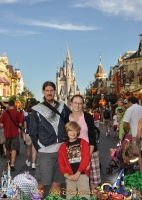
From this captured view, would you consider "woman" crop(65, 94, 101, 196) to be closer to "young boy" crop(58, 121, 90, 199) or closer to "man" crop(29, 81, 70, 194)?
"man" crop(29, 81, 70, 194)

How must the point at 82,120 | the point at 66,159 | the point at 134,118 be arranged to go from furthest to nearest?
the point at 134,118
the point at 82,120
the point at 66,159

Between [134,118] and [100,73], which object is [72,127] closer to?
[134,118]

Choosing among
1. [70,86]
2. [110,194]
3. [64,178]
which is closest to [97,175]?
[64,178]

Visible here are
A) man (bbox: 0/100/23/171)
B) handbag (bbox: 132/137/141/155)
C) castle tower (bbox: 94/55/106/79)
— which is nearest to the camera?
handbag (bbox: 132/137/141/155)

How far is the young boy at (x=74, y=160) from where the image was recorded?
16.4 ft

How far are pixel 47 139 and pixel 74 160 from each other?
0.43 meters

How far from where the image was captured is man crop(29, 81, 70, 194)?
5203 mm

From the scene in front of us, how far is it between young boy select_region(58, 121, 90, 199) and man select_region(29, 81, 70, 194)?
0.19 m

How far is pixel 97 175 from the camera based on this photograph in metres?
5.85

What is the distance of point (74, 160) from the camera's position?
16.5ft

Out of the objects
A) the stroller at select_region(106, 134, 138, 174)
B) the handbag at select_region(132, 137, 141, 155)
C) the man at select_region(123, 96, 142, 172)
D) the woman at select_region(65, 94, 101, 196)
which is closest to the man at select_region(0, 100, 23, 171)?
the stroller at select_region(106, 134, 138, 174)

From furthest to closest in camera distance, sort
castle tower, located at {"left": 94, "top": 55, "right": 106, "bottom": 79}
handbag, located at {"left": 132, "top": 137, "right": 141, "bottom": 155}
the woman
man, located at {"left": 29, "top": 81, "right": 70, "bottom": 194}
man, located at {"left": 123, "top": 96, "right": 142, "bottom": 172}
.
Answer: castle tower, located at {"left": 94, "top": 55, "right": 106, "bottom": 79}, man, located at {"left": 123, "top": 96, "right": 142, "bottom": 172}, handbag, located at {"left": 132, "top": 137, "right": 141, "bottom": 155}, the woman, man, located at {"left": 29, "top": 81, "right": 70, "bottom": 194}

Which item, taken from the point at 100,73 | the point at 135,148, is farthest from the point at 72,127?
the point at 100,73

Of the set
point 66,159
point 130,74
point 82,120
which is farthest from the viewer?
point 130,74
